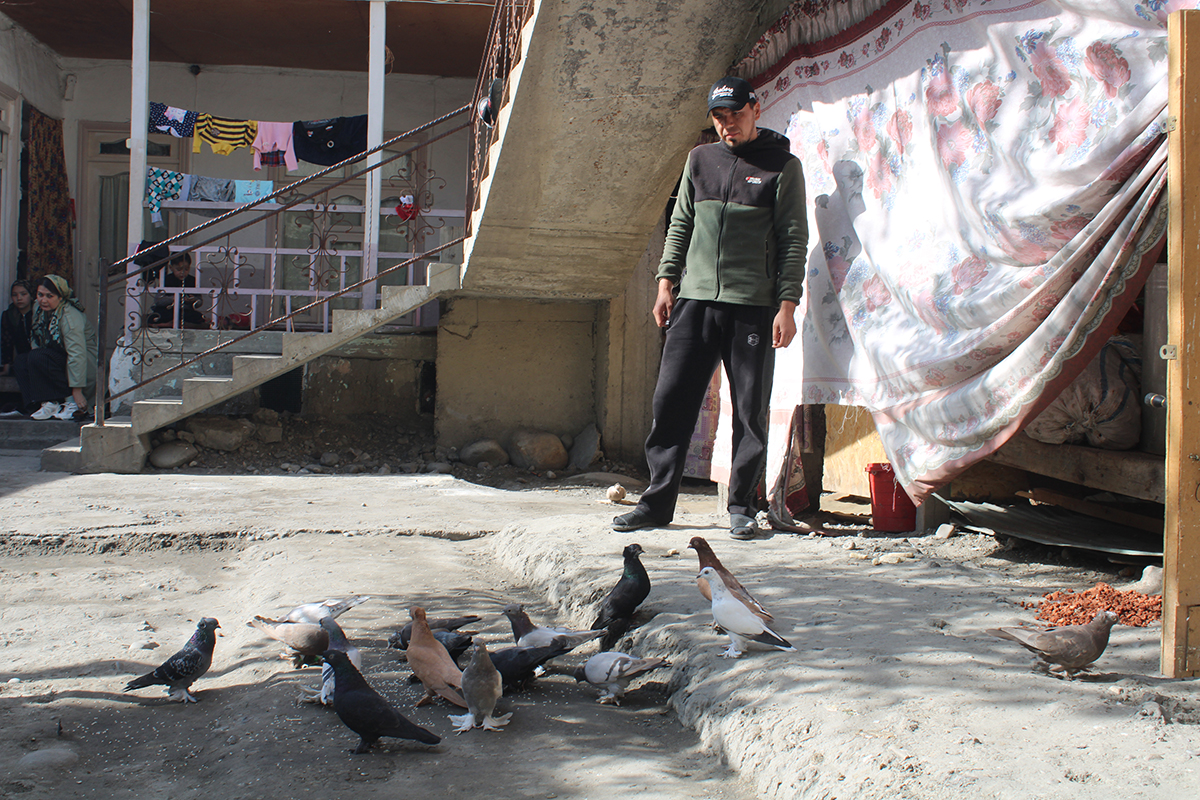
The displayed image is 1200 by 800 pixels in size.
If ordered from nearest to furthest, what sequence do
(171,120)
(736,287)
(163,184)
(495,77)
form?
(736,287)
(495,77)
(163,184)
(171,120)

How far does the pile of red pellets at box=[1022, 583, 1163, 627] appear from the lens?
9.31 feet

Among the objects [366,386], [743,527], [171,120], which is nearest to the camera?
[743,527]

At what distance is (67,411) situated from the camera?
860 cm

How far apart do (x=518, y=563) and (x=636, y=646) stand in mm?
1377

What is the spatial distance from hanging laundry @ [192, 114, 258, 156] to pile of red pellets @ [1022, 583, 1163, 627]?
8632 mm

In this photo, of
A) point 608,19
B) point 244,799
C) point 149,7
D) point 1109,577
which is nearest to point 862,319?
point 1109,577

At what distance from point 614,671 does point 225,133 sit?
832cm

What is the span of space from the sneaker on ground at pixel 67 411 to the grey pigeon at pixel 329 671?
7.05 metres

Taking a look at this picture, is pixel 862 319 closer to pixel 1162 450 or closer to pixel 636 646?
pixel 1162 450

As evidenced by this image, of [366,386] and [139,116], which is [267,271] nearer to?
[366,386]

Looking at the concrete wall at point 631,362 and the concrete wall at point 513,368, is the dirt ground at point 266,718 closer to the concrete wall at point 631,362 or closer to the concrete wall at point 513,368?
the concrete wall at point 631,362

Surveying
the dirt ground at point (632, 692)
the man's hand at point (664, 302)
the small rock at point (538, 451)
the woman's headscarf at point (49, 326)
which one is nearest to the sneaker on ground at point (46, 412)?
the woman's headscarf at point (49, 326)

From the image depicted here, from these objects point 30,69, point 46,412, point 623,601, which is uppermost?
point 30,69

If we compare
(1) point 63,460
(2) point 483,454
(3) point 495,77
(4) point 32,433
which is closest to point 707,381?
(3) point 495,77
